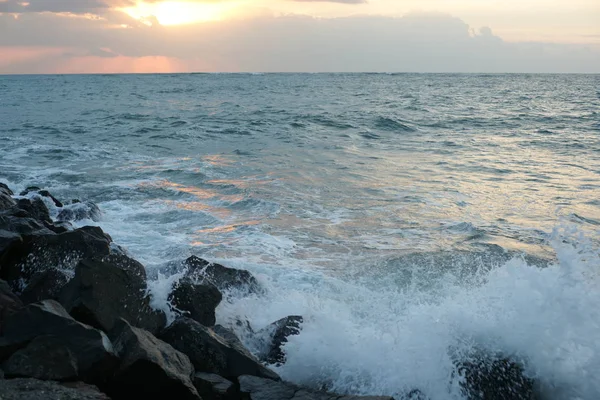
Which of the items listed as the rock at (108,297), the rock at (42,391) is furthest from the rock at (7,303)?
the rock at (42,391)

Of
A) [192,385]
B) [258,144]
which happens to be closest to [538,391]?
[192,385]

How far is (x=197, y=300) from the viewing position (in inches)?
207

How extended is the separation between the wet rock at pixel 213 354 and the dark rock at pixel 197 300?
0.67 metres

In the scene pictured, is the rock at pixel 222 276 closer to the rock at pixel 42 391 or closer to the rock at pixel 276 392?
the rock at pixel 276 392

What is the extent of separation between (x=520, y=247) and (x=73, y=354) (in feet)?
22.0

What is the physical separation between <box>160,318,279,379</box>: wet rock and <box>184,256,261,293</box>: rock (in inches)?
66.1

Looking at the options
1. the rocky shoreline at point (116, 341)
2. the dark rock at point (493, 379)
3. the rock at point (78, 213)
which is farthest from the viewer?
the rock at point (78, 213)

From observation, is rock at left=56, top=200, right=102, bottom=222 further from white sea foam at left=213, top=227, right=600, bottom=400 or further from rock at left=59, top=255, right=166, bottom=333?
rock at left=59, top=255, right=166, bottom=333

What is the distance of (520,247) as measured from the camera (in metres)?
8.41

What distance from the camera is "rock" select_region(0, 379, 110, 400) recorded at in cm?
324

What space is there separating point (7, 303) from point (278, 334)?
2274 mm

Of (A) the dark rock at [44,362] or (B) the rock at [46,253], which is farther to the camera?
(B) the rock at [46,253]

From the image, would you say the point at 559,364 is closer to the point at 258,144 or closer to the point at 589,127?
the point at 258,144

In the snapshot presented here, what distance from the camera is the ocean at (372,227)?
4.75 m
